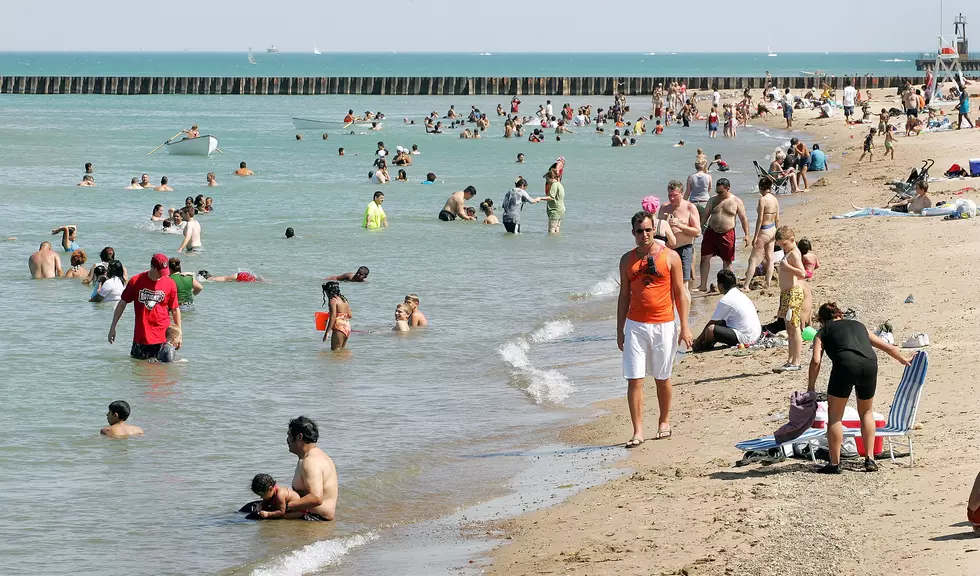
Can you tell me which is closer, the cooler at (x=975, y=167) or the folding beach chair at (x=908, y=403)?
the folding beach chair at (x=908, y=403)

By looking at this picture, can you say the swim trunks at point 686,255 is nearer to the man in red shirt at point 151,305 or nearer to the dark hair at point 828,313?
the man in red shirt at point 151,305

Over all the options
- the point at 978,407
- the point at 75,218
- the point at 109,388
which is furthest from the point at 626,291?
the point at 75,218

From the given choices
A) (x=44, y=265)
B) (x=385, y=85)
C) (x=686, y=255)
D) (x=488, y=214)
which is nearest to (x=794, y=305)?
(x=686, y=255)

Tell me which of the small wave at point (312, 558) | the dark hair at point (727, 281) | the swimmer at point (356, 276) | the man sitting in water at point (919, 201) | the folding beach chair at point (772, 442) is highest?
the man sitting in water at point (919, 201)

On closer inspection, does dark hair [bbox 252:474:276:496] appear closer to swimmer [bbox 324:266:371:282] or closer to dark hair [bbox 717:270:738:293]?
dark hair [bbox 717:270:738:293]

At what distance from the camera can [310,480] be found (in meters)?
8.59

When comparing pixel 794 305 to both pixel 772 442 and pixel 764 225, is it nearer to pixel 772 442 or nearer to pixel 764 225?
pixel 772 442

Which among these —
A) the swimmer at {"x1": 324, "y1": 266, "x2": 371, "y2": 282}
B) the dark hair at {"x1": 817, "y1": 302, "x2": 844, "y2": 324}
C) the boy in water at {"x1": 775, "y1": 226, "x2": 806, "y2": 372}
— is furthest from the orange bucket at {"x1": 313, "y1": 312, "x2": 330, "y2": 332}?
the dark hair at {"x1": 817, "y1": 302, "x2": 844, "y2": 324}

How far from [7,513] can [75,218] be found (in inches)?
870

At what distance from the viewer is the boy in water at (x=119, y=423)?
11.0 m

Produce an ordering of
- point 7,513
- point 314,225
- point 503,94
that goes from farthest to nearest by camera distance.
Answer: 1. point 503,94
2. point 314,225
3. point 7,513

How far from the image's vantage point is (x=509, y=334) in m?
15.8

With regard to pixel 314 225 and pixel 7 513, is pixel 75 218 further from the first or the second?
pixel 7 513

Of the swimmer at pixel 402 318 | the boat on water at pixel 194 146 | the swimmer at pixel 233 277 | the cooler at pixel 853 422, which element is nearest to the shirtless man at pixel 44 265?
the swimmer at pixel 233 277
